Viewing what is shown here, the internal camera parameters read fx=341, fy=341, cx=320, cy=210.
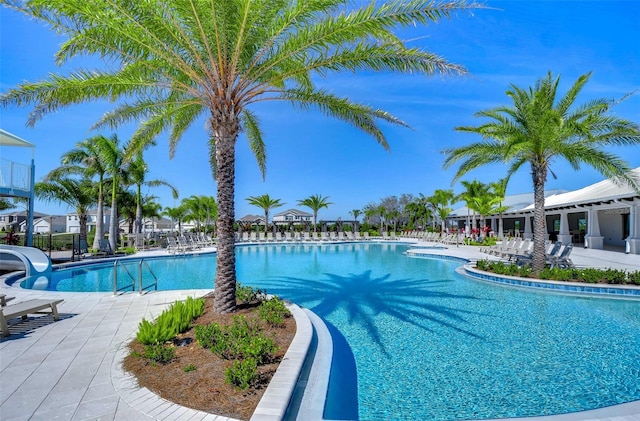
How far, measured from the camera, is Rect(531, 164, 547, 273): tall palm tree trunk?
456 inches

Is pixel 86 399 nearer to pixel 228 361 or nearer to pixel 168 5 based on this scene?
pixel 228 361

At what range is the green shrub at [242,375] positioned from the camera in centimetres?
368

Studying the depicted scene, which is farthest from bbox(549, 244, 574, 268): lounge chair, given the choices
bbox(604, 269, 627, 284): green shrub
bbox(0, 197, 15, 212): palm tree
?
bbox(0, 197, 15, 212): palm tree

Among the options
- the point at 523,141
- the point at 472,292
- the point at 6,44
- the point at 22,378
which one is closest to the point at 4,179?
the point at 6,44

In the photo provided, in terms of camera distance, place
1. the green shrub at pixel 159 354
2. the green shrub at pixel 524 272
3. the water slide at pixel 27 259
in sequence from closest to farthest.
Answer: the green shrub at pixel 159 354 → the green shrub at pixel 524 272 → the water slide at pixel 27 259

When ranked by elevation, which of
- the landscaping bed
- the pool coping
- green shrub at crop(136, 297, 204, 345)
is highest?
green shrub at crop(136, 297, 204, 345)

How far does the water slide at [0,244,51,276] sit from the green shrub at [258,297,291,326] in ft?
33.9

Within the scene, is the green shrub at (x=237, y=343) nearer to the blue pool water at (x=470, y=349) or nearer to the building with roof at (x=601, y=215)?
the blue pool water at (x=470, y=349)

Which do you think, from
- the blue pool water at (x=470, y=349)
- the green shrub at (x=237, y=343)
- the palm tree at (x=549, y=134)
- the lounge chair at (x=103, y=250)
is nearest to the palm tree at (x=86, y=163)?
the lounge chair at (x=103, y=250)

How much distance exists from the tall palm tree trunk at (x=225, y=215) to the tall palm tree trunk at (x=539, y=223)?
10323 mm

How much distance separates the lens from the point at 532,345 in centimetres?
588

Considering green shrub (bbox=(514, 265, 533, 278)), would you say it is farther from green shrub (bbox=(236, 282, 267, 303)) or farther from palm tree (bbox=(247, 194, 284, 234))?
palm tree (bbox=(247, 194, 284, 234))

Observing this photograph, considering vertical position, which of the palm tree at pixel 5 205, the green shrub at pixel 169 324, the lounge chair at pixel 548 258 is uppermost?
the palm tree at pixel 5 205

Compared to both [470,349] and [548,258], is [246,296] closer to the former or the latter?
[470,349]
